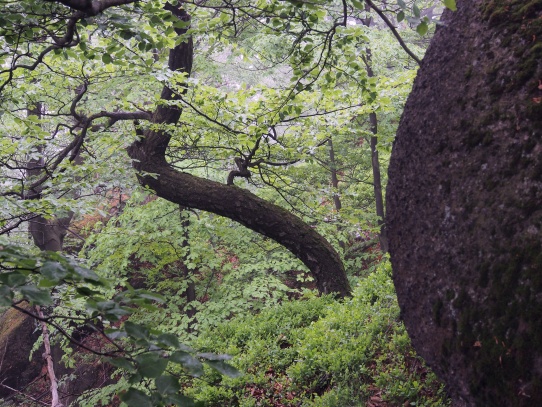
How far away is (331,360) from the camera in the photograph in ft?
14.0

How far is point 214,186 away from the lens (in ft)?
22.4

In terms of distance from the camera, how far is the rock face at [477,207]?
187 centimetres

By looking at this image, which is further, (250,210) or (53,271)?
(250,210)

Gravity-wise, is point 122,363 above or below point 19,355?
below

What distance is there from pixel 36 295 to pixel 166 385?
452 millimetres

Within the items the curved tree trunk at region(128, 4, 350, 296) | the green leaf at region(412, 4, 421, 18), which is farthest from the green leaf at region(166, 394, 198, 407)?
the curved tree trunk at region(128, 4, 350, 296)

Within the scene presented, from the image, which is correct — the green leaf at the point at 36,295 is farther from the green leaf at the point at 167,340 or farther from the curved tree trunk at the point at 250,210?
the curved tree trunk at the point at 250,210

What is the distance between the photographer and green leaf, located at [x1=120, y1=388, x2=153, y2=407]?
3.92 ft

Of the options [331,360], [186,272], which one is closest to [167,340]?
[331,360]

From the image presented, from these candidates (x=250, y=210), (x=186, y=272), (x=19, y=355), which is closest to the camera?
(x=250, y=210)

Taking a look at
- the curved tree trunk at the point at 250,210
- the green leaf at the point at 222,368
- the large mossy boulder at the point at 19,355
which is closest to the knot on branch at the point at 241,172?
the curved tree trunk at the point at 250,210

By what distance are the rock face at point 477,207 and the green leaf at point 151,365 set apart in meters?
1.39

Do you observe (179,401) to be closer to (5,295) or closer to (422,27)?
(5,295)

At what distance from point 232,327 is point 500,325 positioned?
483 cm
